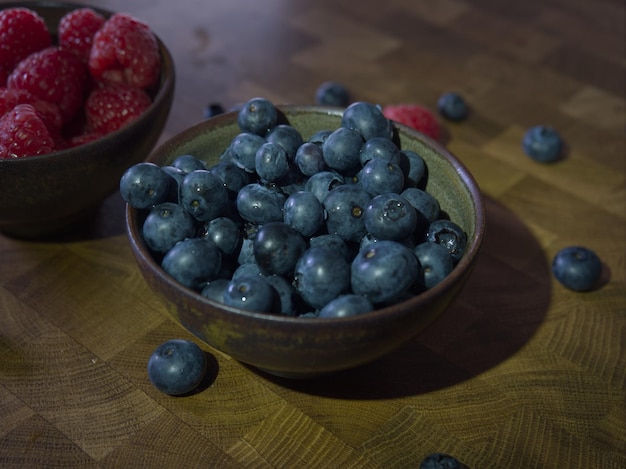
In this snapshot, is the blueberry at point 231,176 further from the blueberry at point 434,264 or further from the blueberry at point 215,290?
the blueberry at point 434,264

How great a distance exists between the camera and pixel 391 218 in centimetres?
103

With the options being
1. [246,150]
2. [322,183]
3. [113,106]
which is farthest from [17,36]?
[322,183]

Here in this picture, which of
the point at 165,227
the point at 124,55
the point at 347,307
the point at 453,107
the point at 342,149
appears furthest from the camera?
the point at 453,107

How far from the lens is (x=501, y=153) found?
1.70 m

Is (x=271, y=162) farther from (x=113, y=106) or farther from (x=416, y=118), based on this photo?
(x=416, y=118)

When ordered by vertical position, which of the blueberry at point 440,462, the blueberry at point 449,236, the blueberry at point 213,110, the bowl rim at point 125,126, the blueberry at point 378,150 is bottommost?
the blueberry at point 440,462

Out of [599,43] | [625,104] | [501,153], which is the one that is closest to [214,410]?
[501,153]

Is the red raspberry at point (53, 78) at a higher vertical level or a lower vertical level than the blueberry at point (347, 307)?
higher

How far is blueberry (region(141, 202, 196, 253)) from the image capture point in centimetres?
104

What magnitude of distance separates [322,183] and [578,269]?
1.75ft

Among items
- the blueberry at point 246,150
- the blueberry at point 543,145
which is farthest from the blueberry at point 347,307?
the blueberry at point 543,145

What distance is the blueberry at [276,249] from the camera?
1.00 m

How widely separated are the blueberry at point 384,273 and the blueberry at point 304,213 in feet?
0.32

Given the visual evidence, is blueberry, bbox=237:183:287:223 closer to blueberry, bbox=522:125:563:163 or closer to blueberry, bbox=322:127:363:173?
blueberry, bbox=322:127:363:173
